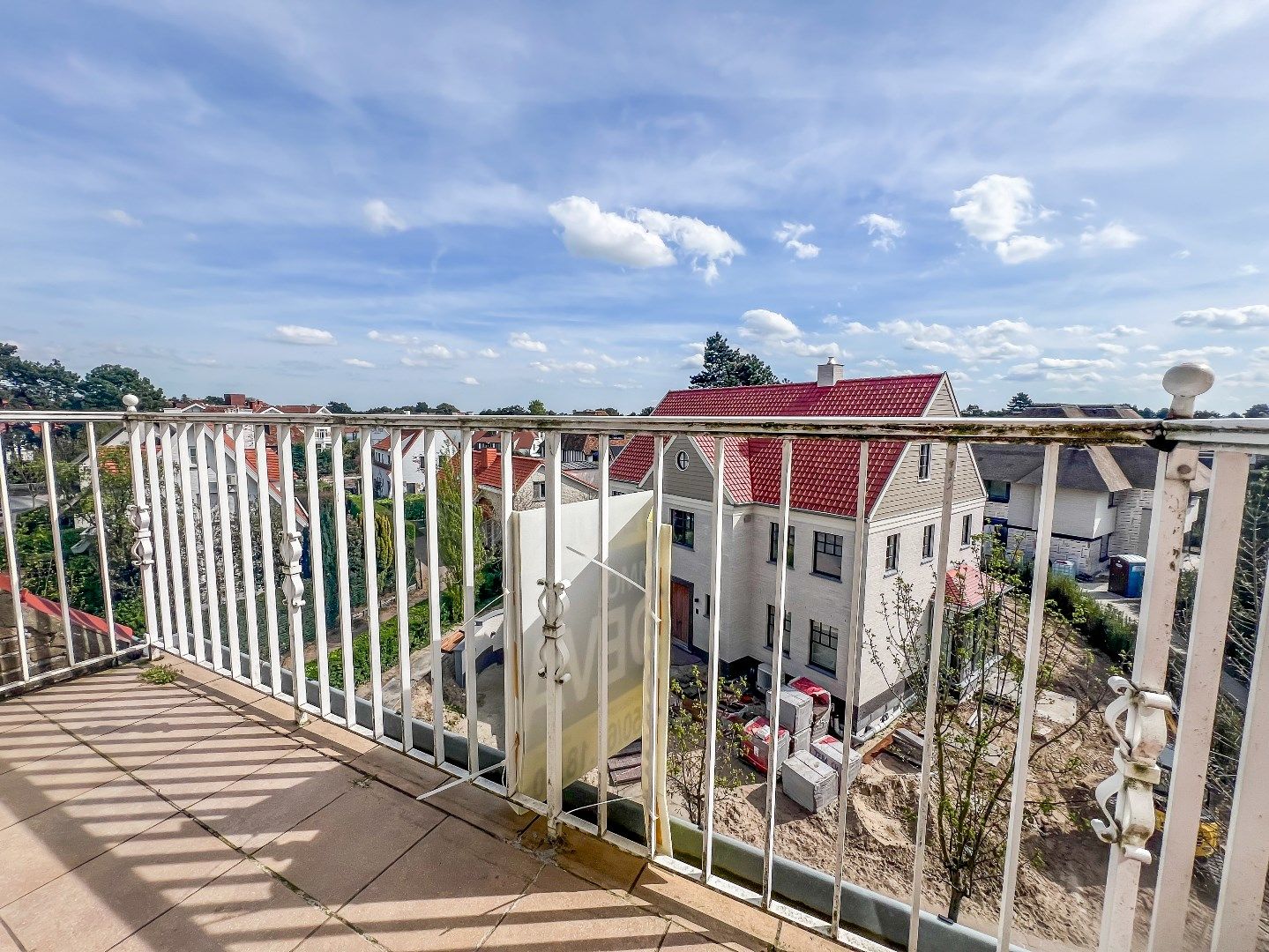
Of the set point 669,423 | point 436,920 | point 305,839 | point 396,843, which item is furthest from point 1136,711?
point 305,839

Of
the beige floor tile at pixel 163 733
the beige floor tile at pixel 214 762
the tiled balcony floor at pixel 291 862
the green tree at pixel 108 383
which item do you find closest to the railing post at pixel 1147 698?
the tiled balcony floor at pixel 291 862

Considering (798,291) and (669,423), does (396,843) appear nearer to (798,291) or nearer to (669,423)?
(669,423)

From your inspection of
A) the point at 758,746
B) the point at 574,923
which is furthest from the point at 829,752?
the point at 574,923

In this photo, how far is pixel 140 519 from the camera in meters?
2.55

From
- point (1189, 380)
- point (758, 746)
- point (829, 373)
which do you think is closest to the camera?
point (1189, 380)

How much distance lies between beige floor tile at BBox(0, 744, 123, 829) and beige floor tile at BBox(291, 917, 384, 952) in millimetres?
629

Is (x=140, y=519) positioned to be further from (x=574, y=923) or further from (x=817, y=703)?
(x=817, y=703)

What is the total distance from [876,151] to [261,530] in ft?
51.4

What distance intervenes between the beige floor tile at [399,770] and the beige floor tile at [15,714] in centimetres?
145

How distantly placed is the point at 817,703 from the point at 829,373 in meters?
7.46

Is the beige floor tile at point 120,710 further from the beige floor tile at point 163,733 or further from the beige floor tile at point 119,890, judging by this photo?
the beige floor tile at point 119,890

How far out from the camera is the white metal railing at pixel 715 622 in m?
0.82

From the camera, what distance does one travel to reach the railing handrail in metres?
0.77

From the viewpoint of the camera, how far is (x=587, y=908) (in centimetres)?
131
